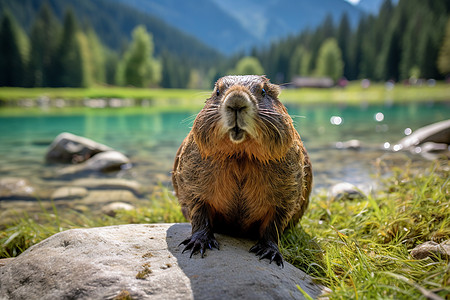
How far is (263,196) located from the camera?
97.6 inches

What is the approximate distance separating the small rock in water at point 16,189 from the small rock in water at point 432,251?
5.87 m

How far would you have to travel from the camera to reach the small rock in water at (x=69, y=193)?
19.2ft

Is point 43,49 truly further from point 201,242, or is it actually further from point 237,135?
point 237,135

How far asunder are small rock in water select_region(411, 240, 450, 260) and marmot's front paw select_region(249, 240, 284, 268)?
1067 mm

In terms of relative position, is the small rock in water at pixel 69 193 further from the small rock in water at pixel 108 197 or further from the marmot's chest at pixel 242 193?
the marmot's chest at pixel 242 193

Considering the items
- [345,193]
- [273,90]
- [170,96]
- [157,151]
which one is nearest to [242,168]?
[273,90]

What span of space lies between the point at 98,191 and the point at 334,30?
290ft

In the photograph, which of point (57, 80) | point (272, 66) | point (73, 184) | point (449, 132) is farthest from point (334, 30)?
point (73, 184)

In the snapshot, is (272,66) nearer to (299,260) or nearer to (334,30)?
(334,30)

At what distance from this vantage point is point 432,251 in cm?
245

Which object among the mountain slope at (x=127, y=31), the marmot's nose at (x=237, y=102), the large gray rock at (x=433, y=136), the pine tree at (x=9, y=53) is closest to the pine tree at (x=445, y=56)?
the large gray rock at (x=433, y=136)

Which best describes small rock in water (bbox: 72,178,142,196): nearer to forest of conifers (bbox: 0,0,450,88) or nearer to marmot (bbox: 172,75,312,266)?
marmot (bbox: 172,75,312,266)

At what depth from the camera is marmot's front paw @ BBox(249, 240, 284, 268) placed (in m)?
2.40

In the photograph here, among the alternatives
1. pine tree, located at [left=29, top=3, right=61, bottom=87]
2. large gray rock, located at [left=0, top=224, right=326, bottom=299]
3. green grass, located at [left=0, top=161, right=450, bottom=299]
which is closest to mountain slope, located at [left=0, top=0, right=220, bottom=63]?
pine tree, located at [left=29, top=3, right=61, bottom=87]
